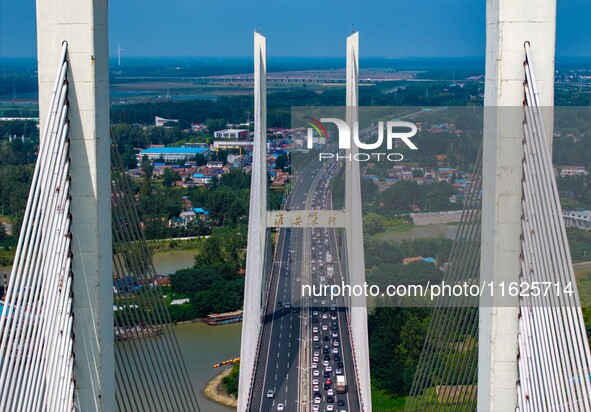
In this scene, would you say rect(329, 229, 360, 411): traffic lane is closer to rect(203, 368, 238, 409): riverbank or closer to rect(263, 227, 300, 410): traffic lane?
rect(263, 227, 300, 410): traffic lane

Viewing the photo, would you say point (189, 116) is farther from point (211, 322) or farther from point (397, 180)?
point (211, 322)

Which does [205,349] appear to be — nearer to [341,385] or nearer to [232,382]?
[232,382]

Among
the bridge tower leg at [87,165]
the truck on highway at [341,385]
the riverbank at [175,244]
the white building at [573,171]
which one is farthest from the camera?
the riverbank at [175,244]

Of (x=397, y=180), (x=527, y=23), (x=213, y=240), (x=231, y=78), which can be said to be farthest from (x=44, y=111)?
(x=231, y=78)

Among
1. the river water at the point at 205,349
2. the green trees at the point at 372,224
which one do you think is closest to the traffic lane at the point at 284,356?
the river water at the point at 205,349

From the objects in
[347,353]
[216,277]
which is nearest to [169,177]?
[216,277]

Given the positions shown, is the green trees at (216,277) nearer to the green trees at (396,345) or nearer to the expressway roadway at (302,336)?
the expressway roadway at (302,336)

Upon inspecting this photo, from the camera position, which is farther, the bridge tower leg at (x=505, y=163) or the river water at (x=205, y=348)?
the river water at (x=205, y=348)

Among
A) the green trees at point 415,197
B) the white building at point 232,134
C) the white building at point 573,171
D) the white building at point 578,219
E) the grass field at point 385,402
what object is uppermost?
the white building at point 232,134
